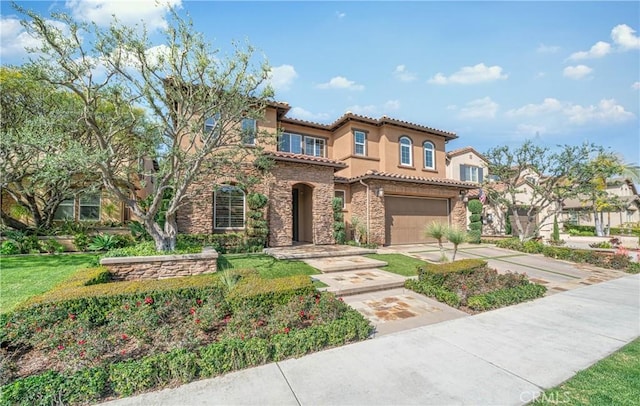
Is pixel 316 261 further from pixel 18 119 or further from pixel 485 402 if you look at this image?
pixel 18 119

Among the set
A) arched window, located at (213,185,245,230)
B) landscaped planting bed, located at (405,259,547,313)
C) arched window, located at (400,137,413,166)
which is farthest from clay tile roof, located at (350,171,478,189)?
landscaped planting bed, located at (405,259,547,313)

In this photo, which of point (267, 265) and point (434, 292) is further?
point (267, 265)

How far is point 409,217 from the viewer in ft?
53.7

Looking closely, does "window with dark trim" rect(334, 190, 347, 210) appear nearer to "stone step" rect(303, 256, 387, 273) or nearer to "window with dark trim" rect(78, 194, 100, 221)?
"stone step" rect(303, 256, 387, 273)

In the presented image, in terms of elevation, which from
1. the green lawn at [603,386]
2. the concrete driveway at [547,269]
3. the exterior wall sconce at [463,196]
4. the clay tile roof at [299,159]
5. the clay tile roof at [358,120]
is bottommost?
the concrete driveway at [547,269]

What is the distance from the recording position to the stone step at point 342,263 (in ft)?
28.9

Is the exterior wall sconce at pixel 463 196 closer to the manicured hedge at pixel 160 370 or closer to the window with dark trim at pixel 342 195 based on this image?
the window with dark trim at pixel 342 195

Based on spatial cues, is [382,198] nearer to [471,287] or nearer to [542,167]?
[471,287]

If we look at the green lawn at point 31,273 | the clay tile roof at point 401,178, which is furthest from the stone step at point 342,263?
the green lawn at point 31,273

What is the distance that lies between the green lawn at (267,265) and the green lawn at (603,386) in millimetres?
5989

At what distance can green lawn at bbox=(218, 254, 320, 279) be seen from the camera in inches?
316

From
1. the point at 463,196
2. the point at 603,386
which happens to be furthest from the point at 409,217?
the point at 603,386

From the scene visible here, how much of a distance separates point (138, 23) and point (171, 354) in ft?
26.2

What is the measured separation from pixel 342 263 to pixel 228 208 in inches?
252
